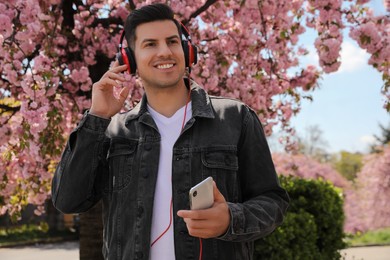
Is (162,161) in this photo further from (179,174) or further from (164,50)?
(164,50)

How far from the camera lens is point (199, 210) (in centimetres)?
199

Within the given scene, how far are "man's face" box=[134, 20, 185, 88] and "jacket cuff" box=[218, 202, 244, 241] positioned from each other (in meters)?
0.69

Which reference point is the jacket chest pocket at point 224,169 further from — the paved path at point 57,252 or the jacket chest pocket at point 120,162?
the paved path at point 57,252

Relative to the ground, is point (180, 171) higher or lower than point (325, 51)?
lower

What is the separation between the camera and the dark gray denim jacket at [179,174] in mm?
2371

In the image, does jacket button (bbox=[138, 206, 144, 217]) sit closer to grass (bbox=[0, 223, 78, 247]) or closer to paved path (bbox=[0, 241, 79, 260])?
paved path (bbox=[0, 241, 79, 260])

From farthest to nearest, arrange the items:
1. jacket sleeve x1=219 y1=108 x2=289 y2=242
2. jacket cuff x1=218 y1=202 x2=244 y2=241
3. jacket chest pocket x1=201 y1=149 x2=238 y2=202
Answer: jacket chest pocket x1=201 y1=149 x2=238 y2=202, jacket sleeve x1=219 y1=108 x2=289 y2=242, jacket cuff x1=218 y1=202 x2=244 y2=241

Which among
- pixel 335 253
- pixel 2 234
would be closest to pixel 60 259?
pixel 2 234

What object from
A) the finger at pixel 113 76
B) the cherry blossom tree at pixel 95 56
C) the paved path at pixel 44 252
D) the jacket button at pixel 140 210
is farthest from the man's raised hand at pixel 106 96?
the paved path at pixel 44 252

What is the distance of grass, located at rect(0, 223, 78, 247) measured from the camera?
22.4 m

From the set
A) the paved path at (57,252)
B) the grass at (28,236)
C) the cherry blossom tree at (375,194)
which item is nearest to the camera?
the paved path at (57,252)

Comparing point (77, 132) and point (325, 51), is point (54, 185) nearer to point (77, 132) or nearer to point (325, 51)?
point (77, 132)

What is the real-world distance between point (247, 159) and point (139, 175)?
504 millimetres

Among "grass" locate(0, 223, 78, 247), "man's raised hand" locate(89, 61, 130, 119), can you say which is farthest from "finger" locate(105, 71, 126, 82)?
"grass" locate(0, 223, 78, 247)
